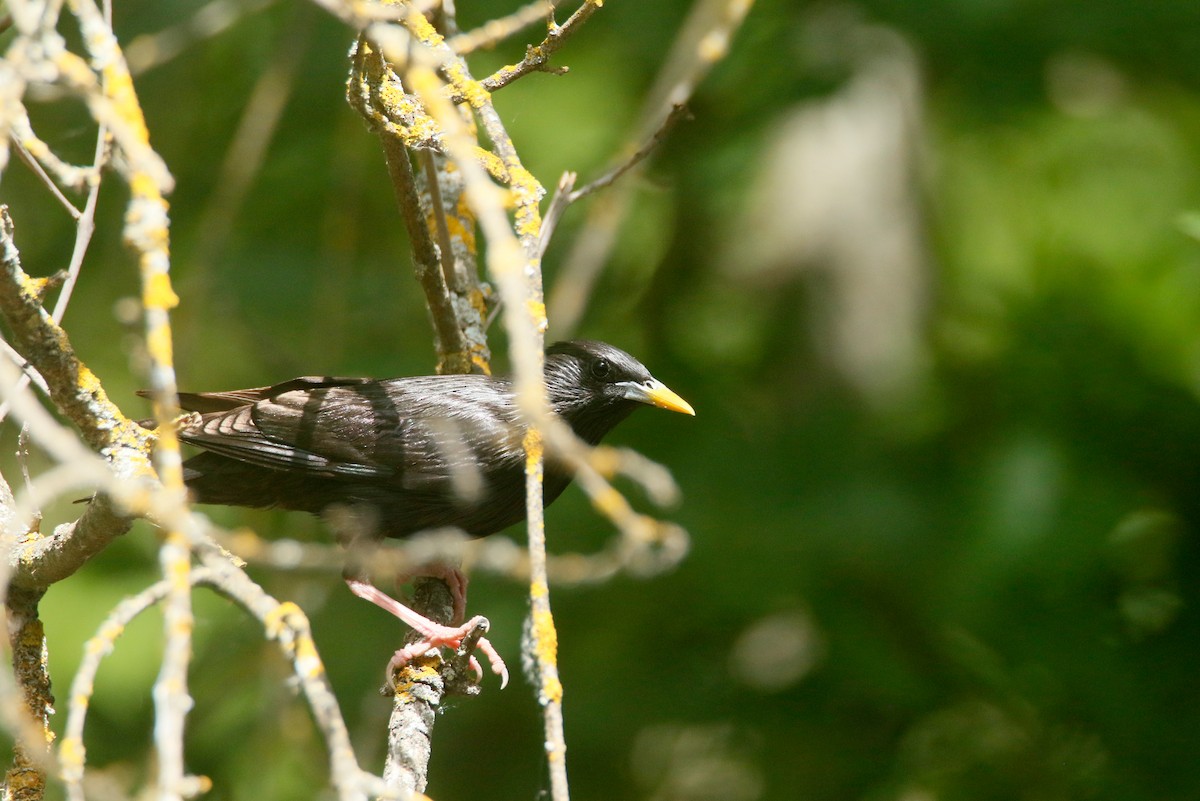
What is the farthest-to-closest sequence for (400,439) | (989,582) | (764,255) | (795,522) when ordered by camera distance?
(764,255), (795,522), (989,582), (400,439)

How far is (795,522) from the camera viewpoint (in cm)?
526

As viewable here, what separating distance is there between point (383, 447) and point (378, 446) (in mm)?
22

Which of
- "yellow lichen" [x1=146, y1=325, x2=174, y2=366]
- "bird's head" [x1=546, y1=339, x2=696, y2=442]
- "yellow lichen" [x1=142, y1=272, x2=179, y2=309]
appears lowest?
"yellow lichen" [x1=146, y1=325, x2=174, y2=366]

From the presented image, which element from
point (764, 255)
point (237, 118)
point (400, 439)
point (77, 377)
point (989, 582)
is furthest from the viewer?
point (764, 255)

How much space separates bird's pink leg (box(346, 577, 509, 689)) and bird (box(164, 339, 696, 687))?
12 millimetres

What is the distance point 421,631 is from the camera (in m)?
3.96

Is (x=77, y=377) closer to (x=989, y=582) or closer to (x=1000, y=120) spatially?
(x=989, y=582)

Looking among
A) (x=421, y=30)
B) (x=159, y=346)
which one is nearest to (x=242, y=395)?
(x=421, y=30)

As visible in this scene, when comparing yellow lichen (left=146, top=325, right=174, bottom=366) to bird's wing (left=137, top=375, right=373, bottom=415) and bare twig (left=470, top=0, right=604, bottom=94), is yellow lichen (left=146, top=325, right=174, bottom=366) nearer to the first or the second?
bare twig (left=470, top=0, right=604, bottom=94)

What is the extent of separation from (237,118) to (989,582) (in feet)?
13.8

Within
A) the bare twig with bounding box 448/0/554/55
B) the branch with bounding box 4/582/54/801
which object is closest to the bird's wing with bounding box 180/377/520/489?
the branch with bounding box 4/582/54/801

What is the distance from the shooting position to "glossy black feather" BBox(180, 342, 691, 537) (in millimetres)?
4289

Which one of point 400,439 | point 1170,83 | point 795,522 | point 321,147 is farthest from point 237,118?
point 1170,83

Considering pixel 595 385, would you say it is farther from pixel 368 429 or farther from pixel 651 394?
pixel 368 429
